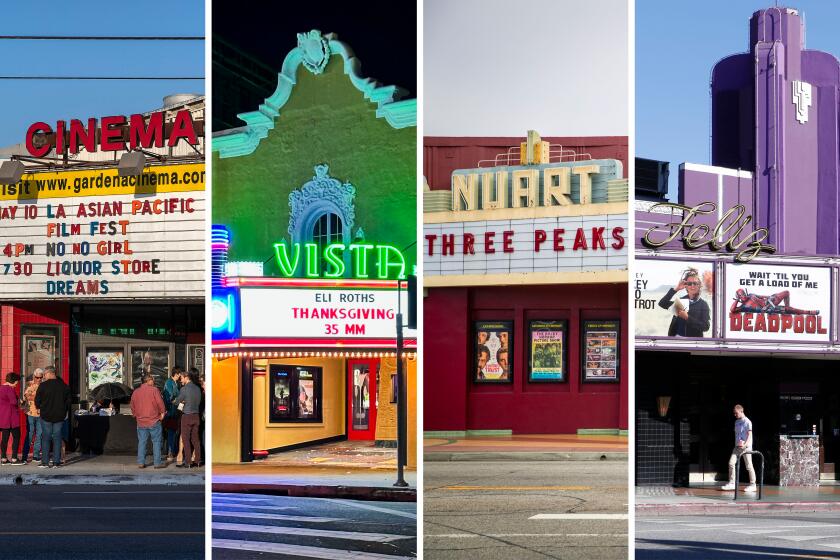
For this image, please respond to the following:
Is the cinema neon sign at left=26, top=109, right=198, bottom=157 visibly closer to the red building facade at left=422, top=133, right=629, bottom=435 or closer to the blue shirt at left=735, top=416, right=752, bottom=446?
the blue shirt at left=735, top=416, right=752, bottom=446

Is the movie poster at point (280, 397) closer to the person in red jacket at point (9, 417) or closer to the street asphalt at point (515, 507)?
the street asphalt at point (515, 507)

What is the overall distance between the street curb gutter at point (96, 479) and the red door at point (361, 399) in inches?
531

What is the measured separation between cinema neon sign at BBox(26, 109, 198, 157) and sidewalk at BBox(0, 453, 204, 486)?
5.68 metres

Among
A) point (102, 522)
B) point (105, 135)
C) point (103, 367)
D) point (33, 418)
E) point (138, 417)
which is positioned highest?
point (105, 135)

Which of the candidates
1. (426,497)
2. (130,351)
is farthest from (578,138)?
(130,351)

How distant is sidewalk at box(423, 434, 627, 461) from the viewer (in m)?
3.81

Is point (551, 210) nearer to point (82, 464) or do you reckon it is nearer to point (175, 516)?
point (175, 516)

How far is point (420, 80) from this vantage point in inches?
152

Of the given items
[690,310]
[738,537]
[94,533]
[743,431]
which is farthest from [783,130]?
[94,533]

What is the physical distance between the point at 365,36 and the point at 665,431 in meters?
17.7

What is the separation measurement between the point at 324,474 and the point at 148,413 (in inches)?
576

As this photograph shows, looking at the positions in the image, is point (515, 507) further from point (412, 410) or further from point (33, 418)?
point (33, 418)

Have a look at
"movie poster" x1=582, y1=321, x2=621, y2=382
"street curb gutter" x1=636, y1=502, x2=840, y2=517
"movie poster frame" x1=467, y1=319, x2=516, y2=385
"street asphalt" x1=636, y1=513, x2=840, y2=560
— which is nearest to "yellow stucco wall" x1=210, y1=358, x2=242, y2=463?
"movie poster frame" x1=467, y1=319, x2=516, y2=385

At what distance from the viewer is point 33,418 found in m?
19.3
